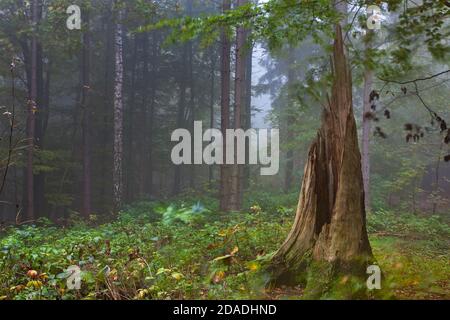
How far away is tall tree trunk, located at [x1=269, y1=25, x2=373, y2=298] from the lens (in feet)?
→ 19.8

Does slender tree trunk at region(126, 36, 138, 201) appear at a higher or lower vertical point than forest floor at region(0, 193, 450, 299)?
higher

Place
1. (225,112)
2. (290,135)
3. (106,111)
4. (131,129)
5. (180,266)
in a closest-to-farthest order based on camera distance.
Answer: (180,266), (225,112), (106,111), (290,135), (131,129)

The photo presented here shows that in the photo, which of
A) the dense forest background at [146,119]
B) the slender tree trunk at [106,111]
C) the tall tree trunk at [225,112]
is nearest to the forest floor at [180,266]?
the dense forest background at [146,119]

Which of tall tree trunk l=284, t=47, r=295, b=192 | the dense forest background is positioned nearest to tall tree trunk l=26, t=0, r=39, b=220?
the dense forest background

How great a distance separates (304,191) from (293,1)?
10.3 ft

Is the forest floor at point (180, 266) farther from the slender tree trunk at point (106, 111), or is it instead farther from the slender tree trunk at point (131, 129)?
the slender tree trunk at point (131, 129)

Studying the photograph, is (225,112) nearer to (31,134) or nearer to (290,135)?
(31,134)

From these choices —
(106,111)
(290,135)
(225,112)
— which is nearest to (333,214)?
(225,112)

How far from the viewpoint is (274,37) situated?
669 centimetres

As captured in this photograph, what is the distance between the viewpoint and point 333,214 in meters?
6.46

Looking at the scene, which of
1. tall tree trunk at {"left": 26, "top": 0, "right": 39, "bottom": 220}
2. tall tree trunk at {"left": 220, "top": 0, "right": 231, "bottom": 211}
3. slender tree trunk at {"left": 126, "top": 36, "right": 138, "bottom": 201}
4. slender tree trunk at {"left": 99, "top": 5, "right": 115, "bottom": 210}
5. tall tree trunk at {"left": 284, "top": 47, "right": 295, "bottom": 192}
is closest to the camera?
tall tree trunk at {"left": 220, "top": 0, "right": 231, "bottom": 211}

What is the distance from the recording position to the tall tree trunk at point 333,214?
237 inches

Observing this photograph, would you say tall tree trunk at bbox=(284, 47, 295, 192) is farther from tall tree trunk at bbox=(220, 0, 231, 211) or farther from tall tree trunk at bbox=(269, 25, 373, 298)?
tall tree trunk at bbox=(269, 25, 373, 298)
